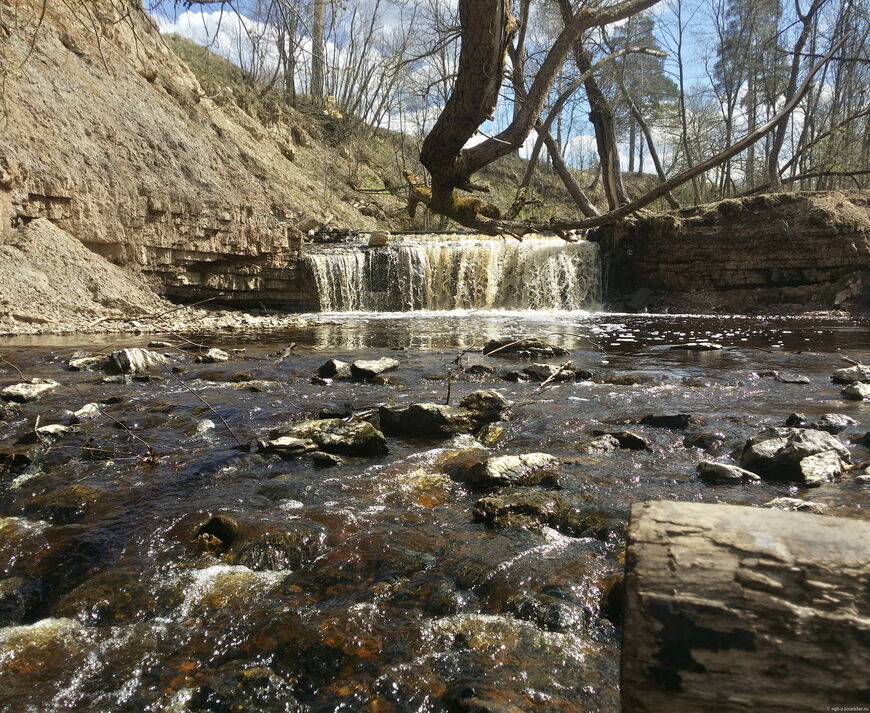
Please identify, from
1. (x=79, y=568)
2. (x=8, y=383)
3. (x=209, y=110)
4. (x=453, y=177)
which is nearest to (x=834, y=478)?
(x=453, y=177)

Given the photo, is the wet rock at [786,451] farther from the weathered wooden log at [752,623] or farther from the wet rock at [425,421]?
the weathered wooden log at [752,623]

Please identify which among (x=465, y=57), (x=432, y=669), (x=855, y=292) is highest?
(x=465, y=57)

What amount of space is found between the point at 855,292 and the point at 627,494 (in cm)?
1631

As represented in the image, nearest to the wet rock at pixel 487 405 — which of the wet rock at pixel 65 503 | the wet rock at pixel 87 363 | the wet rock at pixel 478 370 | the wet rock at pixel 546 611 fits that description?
the wet rock at pixel 478 370

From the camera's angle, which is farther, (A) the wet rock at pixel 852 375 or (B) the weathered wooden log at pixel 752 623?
(A) the wet rock at pixel 852 375

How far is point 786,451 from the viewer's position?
391 cm

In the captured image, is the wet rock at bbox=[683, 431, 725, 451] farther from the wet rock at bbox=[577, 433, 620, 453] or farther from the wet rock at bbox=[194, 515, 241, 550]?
the wet rock at bbox=[194, 515, 241, 550]

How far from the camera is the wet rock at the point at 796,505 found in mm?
3227

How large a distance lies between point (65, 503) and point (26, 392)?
10.6 feet

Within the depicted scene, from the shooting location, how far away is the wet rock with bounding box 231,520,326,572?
2.85 metres

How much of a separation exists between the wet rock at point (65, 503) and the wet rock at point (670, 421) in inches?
163

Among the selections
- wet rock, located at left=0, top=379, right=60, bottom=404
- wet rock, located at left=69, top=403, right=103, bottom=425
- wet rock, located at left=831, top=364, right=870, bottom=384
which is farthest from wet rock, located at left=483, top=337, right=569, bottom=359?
wet rock, located at left=0, top=379, right=60, bottom=404

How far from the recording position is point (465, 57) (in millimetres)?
2939

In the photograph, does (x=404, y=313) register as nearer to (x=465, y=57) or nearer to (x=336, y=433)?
(x=336, y=433)
